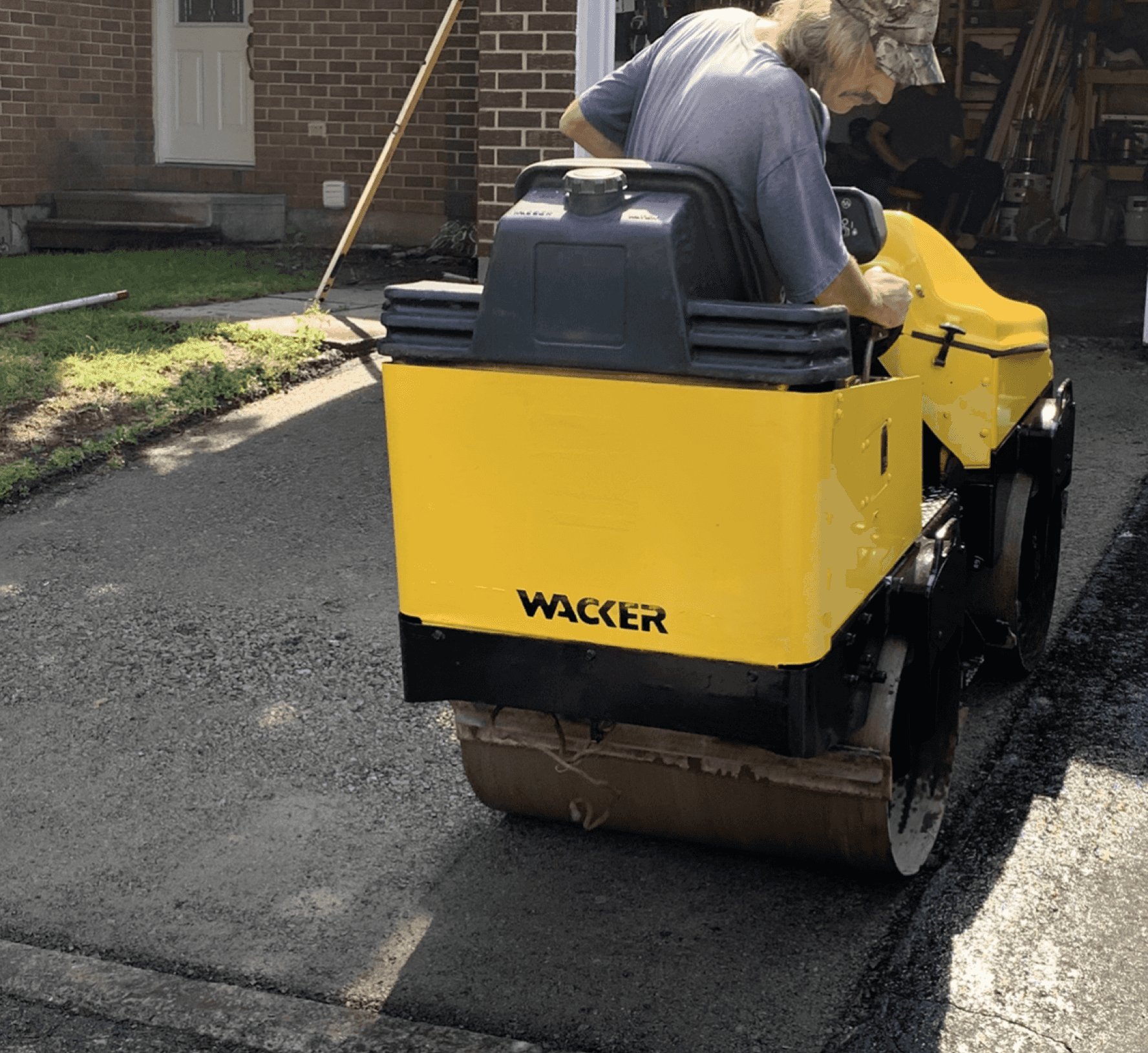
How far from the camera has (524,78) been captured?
338 inches

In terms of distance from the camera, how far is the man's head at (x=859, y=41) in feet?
9.51

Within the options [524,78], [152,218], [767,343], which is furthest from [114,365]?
[767,343]

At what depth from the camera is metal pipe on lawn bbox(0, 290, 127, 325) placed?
9.35m

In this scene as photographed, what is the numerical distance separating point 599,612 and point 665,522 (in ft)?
0.81

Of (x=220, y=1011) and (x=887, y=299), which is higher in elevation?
(x=887, y=299)

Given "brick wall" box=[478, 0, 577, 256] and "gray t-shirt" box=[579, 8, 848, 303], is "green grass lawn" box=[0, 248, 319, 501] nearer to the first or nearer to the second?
"brick wall" box=[478, 0, 577, 256]

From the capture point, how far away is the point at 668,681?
2859mm

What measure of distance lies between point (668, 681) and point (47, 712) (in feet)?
8.12

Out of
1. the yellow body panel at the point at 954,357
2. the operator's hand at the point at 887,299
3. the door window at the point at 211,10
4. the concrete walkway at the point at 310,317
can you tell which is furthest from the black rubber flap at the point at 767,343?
the door window at the point at 211,10

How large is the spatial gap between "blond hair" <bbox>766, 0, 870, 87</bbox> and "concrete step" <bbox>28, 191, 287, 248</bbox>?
462 inches

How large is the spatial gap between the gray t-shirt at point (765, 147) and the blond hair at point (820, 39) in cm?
7

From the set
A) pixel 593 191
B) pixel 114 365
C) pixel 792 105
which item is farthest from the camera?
pixel 114 365

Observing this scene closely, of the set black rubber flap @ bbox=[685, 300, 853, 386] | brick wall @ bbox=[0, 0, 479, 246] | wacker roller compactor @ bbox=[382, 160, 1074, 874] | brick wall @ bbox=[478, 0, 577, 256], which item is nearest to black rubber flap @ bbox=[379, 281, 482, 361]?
wacker roller compactor @ bbox=[382, 160, 1074, 874]

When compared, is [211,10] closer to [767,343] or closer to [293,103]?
[293,103]
